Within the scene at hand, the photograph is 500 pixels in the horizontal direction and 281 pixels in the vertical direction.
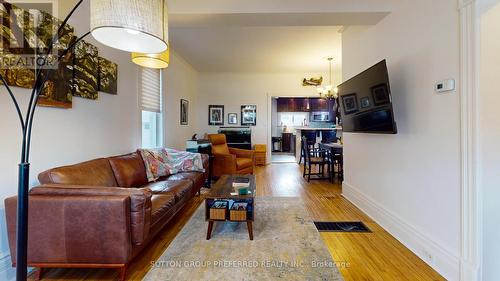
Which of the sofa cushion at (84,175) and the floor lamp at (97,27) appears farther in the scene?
the sofa cushion at (84,175)

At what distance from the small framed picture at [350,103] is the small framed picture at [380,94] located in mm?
433

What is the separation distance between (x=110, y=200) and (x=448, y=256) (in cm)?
260

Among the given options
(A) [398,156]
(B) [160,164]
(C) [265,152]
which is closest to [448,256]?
(A) [398,156]

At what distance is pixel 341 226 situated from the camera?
282cm

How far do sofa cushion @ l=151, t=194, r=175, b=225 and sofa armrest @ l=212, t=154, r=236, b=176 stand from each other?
2422 millimetres

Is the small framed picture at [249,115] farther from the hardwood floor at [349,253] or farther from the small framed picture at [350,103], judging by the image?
the small framed picture at [350,103]

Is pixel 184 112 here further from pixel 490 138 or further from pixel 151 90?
pixel 490 138

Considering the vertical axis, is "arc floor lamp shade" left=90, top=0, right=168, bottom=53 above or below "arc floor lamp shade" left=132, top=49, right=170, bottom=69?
below

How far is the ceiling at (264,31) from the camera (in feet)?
8.64

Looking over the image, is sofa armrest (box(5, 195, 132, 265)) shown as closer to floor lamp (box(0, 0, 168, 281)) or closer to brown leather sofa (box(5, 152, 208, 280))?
brown leather sofa (box(5, 152, 208, 280))

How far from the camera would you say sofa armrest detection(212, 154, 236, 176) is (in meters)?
4.91

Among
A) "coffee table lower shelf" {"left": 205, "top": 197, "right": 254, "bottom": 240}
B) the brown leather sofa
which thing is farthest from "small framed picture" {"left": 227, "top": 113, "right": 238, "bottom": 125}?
the brown leather sofa

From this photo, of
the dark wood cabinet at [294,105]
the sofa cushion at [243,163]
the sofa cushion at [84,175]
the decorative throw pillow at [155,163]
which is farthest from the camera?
the dark wood cabinet at [294,105]

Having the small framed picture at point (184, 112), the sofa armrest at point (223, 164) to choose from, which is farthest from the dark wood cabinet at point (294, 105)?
the sofa armrest at point (223, 164)
